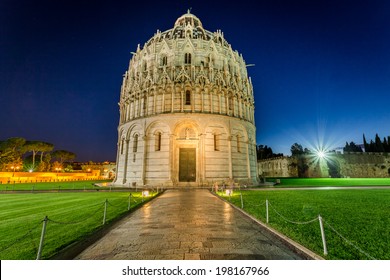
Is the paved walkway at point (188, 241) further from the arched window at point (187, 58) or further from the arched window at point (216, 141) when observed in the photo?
the arched window at point (187, 58)

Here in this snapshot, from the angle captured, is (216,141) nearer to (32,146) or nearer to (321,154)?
(321,154)

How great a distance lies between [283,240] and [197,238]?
2.48 meters

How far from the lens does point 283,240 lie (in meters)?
5.52

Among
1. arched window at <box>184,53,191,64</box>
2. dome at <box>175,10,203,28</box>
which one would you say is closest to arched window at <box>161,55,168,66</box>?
arched window at <box>184,53,191,64</box>

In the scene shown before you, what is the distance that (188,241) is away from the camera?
5.58 meters

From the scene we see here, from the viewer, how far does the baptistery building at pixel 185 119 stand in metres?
26.0

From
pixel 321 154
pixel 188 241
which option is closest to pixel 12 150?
pixel 188 241

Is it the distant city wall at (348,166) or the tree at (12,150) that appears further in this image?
the distant city wall at (348,166)

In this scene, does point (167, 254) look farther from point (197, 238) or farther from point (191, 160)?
point (191, 160)

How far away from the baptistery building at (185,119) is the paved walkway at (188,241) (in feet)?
57.5

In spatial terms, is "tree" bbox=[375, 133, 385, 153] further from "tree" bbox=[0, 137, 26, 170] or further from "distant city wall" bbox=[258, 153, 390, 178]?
"tree" bbox=[0, 137, 26, 170]

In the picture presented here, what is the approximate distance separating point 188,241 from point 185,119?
2173 cm

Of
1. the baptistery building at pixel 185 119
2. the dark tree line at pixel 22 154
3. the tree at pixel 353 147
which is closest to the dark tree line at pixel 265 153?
the tree at pixel 353 147
